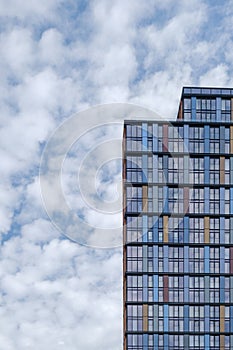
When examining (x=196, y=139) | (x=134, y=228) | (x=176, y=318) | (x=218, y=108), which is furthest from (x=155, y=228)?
(x=218, y=108)

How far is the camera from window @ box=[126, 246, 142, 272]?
12312cm

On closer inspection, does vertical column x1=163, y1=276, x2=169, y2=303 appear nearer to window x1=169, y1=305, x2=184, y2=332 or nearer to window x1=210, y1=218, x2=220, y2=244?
window x1=169, y1=305, x2=184, y2=332

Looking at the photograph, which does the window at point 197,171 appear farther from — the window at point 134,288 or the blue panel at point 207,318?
the blue panel at point 207,318

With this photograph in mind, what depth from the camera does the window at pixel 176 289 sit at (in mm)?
122000

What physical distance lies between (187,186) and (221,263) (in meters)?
15.1

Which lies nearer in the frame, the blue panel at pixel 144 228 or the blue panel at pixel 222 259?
the blue panel at pixel 222 259

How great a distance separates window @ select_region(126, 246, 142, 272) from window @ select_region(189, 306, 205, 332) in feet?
38.1

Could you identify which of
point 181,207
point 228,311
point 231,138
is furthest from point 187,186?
point 228,311

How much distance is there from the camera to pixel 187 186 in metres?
127

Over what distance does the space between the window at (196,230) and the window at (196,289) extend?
22.4 ft

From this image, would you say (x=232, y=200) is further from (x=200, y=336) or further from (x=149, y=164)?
(x=200, y=336)

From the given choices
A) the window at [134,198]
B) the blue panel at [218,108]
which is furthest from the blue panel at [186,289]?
the blue panel at [218,108]

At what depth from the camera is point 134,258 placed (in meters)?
124

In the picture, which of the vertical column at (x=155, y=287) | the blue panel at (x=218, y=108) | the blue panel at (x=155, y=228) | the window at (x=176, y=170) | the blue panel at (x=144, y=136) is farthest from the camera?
the blue panel at (x=218, y=108)
